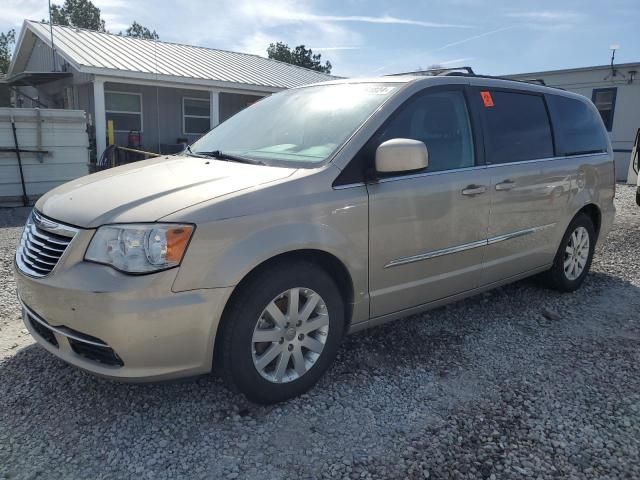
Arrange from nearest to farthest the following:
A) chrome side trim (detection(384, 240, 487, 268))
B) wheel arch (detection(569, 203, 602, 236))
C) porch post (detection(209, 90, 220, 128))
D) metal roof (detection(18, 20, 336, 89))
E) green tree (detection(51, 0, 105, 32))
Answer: chrome side trim (detection(384, 240, 487, 268)) → wheel arch (detection(569, 203, 602, 236)) → metal roof (detection(18, 20, 336, 89)) → porch post (detection(209, 90, 220, 128)) → green tree (detection(51, 0, 105, 32))

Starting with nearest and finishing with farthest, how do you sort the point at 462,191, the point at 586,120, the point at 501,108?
1. the point at 462,191
2. the point at 501,108
3. the point at 586,120

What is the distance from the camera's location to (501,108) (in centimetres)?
400

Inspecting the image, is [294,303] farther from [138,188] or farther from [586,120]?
[586,120]

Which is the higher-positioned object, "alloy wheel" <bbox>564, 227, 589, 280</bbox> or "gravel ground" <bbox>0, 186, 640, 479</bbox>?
"alloy wheel" <bbox>564, 227, 589, 280</bbox>

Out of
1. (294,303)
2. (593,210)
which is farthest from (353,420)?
(593,210)

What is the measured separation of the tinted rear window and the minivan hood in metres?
2.79

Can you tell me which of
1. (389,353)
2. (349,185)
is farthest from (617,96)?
(349,185)

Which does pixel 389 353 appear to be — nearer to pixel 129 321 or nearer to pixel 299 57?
pixel 129 321

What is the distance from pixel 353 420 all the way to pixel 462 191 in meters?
1.66

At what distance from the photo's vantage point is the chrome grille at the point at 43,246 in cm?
262

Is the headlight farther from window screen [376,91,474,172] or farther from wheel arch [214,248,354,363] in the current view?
window screen [376,91,474,172]

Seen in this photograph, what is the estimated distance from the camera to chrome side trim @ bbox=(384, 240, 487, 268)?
326cm

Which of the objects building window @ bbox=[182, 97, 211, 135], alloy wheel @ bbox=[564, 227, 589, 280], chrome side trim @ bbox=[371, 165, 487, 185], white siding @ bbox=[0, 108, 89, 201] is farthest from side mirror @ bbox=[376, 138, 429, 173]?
building window @ bbox=[182, 97, 211, 135]

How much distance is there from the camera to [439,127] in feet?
11.7
